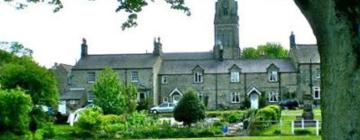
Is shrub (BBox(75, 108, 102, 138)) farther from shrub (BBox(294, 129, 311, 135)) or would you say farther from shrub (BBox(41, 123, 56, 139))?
shrub (BBox(294, 129, 311, 135))

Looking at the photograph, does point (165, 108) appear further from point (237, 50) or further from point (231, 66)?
point (237, 50)

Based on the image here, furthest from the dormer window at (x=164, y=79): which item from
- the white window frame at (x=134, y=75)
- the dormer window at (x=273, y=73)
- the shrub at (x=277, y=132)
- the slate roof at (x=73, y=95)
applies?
the shrub at (x=277, y=132)

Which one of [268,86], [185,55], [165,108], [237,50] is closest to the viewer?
[165,108]

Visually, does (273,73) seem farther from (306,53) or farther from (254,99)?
(306,53)

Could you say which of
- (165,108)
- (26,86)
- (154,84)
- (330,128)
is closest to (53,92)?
(26,86)

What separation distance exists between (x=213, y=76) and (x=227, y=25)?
34.1m

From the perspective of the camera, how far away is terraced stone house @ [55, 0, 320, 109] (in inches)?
3066

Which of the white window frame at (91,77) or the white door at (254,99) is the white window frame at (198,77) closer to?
the white door at (254,99)

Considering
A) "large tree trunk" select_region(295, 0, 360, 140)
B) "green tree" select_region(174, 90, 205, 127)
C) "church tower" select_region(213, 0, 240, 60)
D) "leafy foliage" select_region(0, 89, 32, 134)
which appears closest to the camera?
"large tree trunk" select_region(295, 0, 360, 140)

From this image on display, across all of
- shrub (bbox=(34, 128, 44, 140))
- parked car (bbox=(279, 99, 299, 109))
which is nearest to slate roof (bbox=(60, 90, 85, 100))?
parked car (bbox=(279, 99, 299, 109))

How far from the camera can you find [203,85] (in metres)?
80.6

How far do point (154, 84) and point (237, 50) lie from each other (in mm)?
33344

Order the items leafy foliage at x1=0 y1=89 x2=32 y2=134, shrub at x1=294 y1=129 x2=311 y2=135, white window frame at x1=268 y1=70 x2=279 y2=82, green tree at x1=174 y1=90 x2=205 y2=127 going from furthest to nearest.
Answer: white window frame at x1=268 y1=70 x2=279 y2=82 → green tree at x1=174 y1=90 x2=205 y2=127 → leafy foliage at x1=0 y1=89 x2=32 y2=134 → shrub at x1=294 y1=129 x2=311 y2=135

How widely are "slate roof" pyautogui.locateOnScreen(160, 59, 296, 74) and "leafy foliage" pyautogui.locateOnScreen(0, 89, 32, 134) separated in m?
45.3
